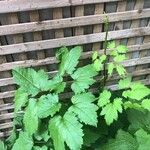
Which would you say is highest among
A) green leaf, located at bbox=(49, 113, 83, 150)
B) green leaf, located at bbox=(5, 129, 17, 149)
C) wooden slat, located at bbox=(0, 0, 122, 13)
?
wooden slat, located at bbox=(0, 0, 122, 13)

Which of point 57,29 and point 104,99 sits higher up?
point 57,29

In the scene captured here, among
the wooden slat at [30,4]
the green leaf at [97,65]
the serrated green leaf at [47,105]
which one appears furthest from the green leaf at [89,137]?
the wooden slat at [30,4]

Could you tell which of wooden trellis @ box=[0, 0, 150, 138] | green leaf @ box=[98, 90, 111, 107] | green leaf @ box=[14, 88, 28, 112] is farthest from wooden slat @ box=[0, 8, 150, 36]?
green leaf @ box=[98, 90, 111, 107]

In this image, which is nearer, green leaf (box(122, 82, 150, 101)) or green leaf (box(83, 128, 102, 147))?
green leaf (box(122, 82, 150, 101))

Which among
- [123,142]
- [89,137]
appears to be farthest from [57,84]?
[123,142]

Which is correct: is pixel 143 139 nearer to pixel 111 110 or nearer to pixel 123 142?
pixel 123 142

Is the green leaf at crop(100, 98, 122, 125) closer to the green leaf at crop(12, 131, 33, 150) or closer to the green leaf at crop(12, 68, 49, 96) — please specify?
the green leaf at crop(12, 68, 49, 96)
